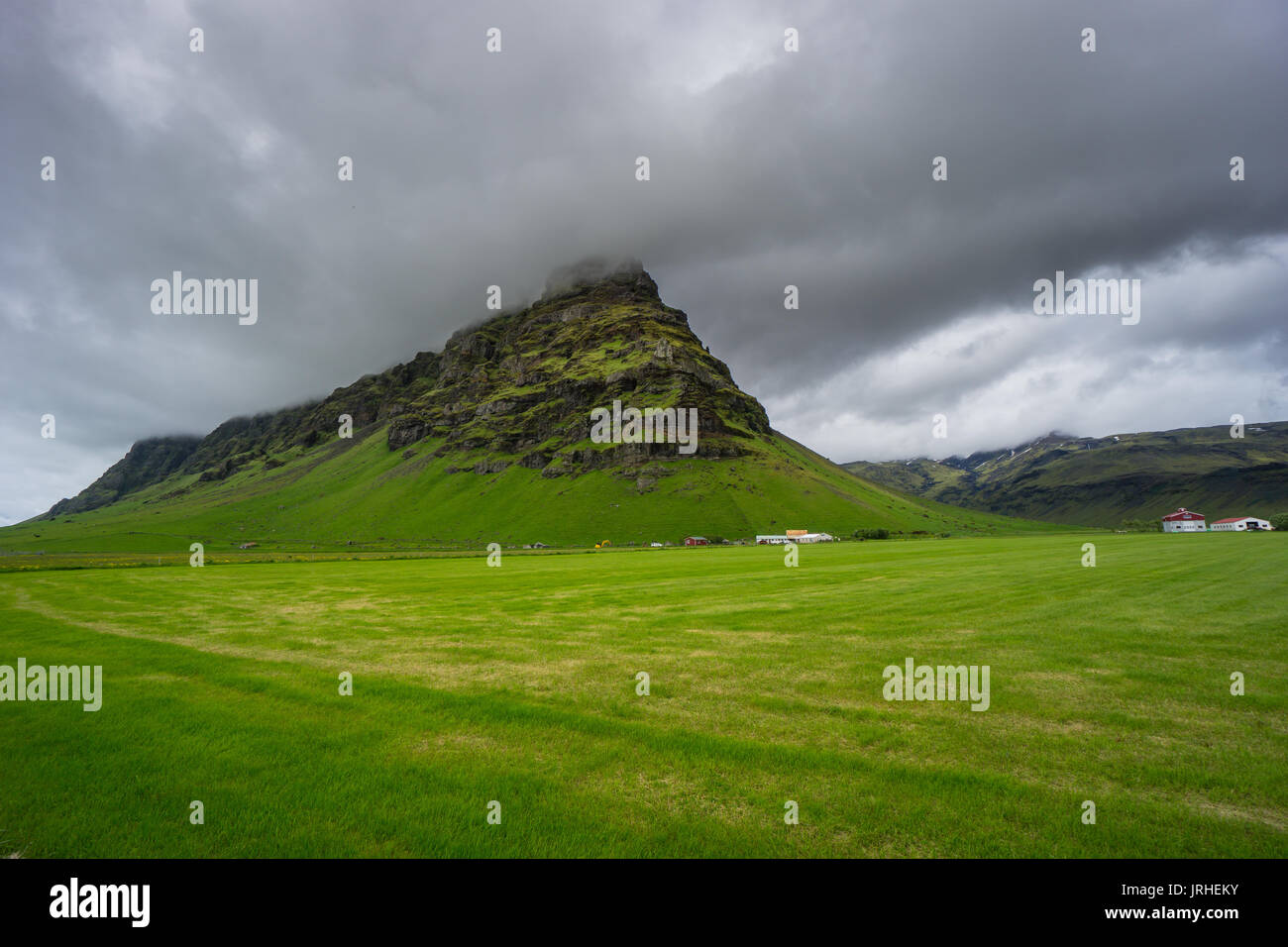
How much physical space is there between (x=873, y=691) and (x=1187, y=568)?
3936 cm

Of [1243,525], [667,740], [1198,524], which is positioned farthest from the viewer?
[1198,524]

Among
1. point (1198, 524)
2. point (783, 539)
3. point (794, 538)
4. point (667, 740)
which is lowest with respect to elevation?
point (783, 539)

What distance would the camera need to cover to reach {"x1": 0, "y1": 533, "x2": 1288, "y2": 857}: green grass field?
6.93m

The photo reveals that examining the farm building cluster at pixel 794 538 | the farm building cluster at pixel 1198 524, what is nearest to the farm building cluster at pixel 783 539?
the farm building cluster at pixel 794 538

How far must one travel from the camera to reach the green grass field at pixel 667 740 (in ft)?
22.7

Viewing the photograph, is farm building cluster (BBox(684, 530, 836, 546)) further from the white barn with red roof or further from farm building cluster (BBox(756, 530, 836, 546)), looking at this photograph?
the white barn with red roof

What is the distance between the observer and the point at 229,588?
133 feet

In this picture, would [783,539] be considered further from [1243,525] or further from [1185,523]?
[1243,525]

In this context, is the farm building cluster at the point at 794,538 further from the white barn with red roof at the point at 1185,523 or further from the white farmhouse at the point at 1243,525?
the white farmhouse at the point at 1243,525

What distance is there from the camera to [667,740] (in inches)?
396

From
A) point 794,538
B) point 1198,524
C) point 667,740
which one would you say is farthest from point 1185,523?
point 667,740

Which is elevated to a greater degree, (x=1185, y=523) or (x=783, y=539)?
(x=1185, y=523)
